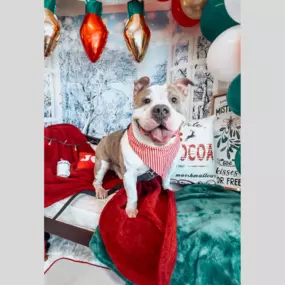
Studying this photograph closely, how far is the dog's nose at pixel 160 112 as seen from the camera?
86cm

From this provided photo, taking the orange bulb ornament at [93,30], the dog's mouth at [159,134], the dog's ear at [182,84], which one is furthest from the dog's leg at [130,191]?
the orange bulb ornament at [93,30]

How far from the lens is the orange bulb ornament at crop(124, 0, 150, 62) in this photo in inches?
50.4

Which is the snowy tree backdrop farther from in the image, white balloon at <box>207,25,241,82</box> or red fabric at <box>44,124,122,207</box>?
white balloon at <box>207,25,241,82</box>

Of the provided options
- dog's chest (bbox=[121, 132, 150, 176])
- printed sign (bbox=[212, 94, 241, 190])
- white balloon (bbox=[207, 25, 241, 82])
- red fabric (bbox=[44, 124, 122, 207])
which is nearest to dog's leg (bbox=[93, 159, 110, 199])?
red fabric (bbox=[44, 124, 122, 207])

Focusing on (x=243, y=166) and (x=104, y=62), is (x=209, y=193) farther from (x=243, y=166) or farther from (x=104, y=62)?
(x=104, y=62)

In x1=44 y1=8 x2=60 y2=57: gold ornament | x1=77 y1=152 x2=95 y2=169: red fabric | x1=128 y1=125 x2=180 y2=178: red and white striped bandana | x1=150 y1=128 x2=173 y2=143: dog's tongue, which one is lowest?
x1=77 y1=152 x2=95 y2=169: red fabric

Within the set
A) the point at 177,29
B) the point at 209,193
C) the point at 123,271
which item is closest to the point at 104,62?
the point at 177,29

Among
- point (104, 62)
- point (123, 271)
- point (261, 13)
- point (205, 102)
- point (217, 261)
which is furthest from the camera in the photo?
point (104, 62)

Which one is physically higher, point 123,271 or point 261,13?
point 261,13

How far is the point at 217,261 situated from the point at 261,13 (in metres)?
0.65

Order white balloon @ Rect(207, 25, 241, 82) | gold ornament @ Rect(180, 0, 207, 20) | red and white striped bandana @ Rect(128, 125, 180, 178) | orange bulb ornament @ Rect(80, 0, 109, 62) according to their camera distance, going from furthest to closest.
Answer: orange bulb ornament @ Rect(80, 0, 109, 62) < gold ornament @ Rect(180, 0, 207, 20) < red and white striped bandana @ Rect(128, 125, 180, 178) < white balloon @ Rect(207, 25, 241, 82)

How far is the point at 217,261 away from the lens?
746 millimetres

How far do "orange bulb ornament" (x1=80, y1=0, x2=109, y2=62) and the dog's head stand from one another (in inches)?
20.4

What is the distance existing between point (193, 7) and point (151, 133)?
651 millimetres
